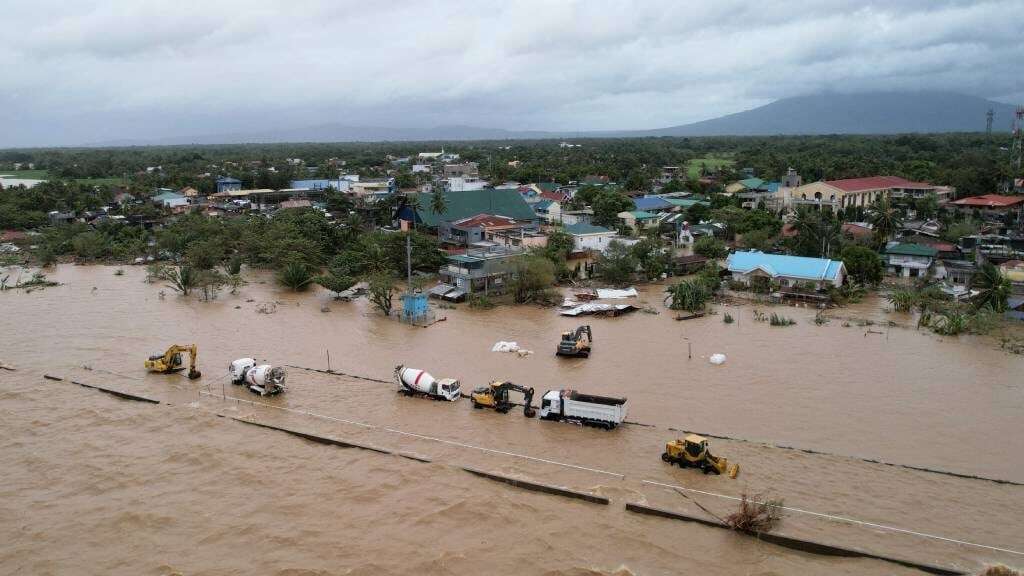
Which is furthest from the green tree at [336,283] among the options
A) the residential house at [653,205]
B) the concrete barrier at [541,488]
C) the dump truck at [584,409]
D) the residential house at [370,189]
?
the residential house at [370,189]

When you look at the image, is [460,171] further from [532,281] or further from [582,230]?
[532,281]

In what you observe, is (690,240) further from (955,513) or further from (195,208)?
(195,208)

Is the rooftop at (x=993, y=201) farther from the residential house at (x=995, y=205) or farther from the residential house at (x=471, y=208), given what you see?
the residential house at (x=471, y=208)

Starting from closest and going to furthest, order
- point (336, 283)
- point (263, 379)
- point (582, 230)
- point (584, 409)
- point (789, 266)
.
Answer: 1. point (584, 409)
2. point (263, 379)
3. point (336, 283)
4. point (789, 266)
5. point (582, 230)

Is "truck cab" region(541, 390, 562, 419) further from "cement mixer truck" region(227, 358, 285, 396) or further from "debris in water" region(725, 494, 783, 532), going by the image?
"cement mixer truck" region(227, 358, 285, 396)

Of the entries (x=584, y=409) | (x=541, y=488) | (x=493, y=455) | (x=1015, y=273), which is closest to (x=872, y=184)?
Result: (x=1015, y=273)

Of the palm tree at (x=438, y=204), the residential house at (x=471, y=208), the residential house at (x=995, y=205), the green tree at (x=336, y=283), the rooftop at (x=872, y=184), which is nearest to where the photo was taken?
the green tree at (x=336, y=283)
